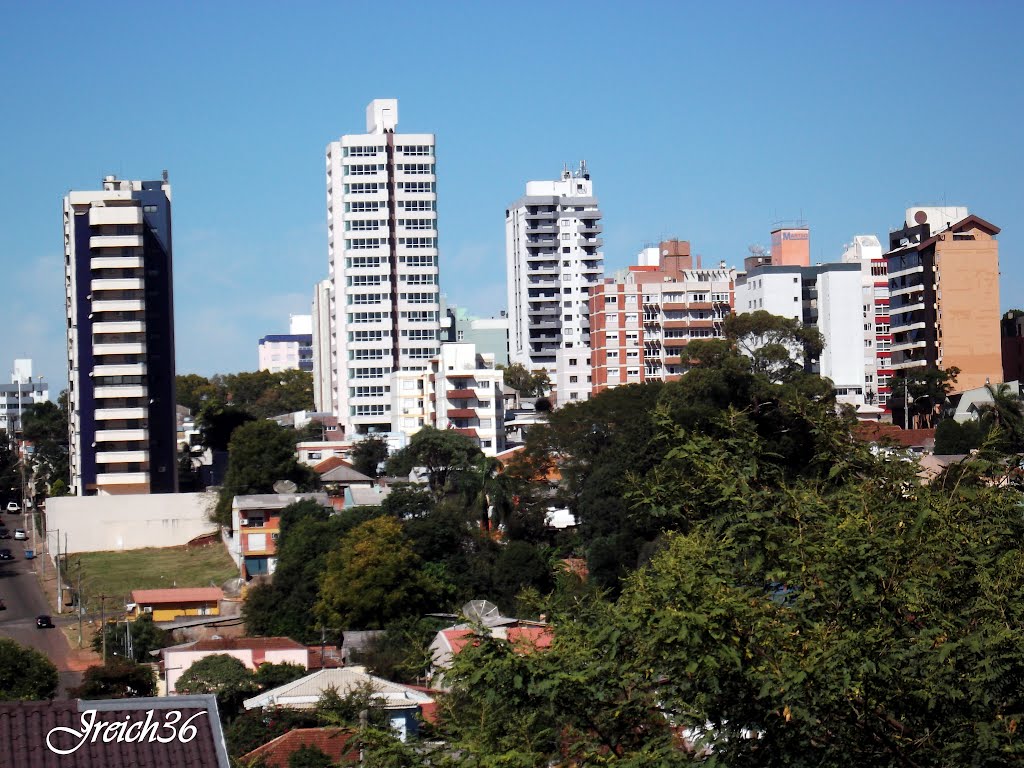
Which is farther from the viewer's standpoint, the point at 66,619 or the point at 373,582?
the point at 66,619

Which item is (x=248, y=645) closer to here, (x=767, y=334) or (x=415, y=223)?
(x=767, y=334)

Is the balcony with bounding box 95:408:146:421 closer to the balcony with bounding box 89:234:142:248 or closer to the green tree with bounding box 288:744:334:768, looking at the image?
the balcony with bounding box 89:234:142:248

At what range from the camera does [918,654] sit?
8.81 m

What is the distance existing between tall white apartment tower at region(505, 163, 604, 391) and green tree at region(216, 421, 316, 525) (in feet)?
201

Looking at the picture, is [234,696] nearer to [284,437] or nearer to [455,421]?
[284,437]

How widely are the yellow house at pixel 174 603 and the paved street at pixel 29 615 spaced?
3.07 meters

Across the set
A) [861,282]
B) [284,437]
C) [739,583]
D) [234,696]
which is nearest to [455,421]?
[284,437]

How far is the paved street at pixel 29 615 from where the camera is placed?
156ft

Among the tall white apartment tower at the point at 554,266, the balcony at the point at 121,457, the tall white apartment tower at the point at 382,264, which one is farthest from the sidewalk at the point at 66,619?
the tall white apartment tower at the point at 554,266

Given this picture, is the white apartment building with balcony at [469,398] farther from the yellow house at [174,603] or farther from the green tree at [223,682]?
the green tree at [223,682]

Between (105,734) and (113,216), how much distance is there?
66585 mm

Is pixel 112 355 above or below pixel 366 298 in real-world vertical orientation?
below

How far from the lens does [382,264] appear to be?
99.3m

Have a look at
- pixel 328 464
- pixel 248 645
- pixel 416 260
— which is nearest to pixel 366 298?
pixel 416 260
